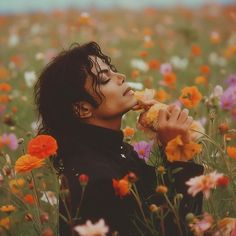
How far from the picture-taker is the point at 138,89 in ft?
9.73

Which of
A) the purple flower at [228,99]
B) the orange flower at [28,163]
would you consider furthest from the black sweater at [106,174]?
the purple flower at [228,99]

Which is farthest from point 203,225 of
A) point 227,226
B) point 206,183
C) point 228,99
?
point 228,99

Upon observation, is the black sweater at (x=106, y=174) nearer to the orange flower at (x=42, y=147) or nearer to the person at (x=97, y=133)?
the person at (x=97, y=133)

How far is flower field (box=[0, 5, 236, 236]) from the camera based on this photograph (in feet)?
4.98

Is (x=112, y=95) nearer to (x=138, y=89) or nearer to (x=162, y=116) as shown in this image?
(x=162, y=116)

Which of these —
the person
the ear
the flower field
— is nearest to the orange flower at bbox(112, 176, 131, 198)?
the flower field

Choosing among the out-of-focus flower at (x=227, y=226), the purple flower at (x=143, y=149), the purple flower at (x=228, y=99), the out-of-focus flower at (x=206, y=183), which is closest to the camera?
the out-of-focus flower at (x=206, y=183)

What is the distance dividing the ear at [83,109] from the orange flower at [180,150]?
0.93 feet

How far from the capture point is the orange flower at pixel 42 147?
1404 mm

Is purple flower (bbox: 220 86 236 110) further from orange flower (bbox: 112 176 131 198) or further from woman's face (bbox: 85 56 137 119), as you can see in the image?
orange flower (bbox: 112 176 131 198)

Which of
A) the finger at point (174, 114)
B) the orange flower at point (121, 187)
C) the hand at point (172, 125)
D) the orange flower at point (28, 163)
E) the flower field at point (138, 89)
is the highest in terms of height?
the finger at point (174, 114)

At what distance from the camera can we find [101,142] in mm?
1631

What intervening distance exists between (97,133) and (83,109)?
0.08 m

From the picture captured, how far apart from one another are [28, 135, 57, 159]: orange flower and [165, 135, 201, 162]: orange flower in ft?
0.96
